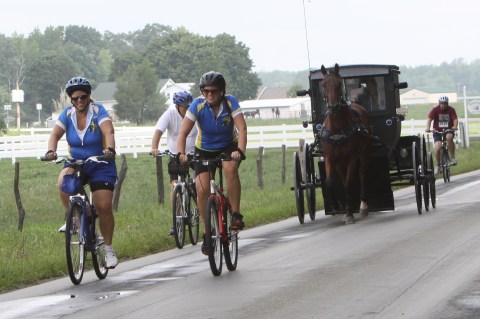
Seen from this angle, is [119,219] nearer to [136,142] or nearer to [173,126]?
[173,126]

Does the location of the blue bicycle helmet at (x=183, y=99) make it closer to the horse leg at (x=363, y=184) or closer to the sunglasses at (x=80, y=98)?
the horse leg at (x=363, y=184)

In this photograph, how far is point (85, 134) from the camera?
12.3 meters

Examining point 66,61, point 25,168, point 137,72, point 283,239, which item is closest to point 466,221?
point 283,239

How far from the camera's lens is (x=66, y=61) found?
167 m

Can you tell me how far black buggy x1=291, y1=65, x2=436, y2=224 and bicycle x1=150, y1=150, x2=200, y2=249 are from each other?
9.09ft

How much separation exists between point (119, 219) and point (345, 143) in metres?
4.25

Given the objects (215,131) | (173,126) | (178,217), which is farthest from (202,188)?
(173,126)

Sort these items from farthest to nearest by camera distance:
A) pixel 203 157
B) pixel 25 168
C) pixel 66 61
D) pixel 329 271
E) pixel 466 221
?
pixel 66 61
pixel 25 168
pixel 466 221
pixel 203 157
pixel 329 271

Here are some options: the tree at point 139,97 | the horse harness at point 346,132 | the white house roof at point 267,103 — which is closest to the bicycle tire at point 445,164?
the horse harness at point 346,132

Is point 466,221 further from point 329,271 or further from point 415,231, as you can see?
point 329,271

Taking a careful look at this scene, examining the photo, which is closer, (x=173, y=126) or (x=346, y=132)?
(x=173, y=126)

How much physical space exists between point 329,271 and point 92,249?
7.57 feet

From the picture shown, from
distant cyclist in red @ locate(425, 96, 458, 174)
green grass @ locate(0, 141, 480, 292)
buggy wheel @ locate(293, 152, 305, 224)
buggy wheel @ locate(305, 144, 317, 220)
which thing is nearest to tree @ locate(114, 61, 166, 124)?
green grass @ locate(0, 141, 480, 292)

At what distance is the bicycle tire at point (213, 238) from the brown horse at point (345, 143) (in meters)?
5.62
